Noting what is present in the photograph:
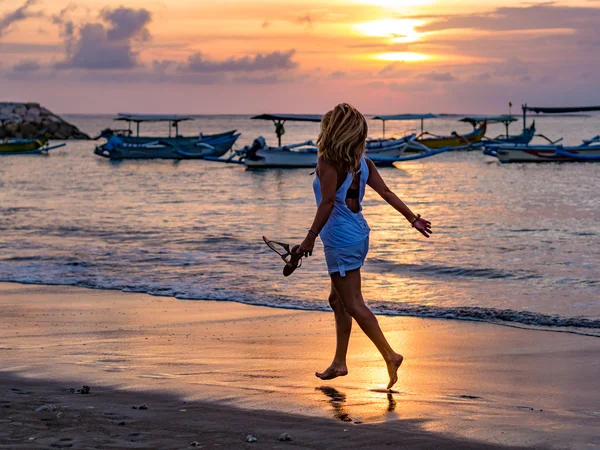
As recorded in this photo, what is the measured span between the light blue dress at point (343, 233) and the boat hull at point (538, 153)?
44019mm

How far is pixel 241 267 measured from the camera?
493 inches

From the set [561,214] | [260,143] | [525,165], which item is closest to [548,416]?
[561,214]

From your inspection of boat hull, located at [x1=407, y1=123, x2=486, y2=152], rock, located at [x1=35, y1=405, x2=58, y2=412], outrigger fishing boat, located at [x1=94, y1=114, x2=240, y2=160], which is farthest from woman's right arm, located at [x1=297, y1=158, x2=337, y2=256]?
boat hull, located at [x1=407, y1=123, x2=486, y2=152]

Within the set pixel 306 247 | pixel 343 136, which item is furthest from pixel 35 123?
pixel 343 136

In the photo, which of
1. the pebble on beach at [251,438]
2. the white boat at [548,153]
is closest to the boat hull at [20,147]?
the white boat at [548,153]

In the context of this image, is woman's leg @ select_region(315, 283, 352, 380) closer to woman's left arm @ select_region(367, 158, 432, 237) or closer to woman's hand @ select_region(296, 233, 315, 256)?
woman's hand @ select_region(296, 233, 315, 256)

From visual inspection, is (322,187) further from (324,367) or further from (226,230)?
(226,230)

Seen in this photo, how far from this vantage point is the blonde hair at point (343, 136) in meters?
4.82

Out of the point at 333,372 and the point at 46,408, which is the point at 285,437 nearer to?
the point at 46,408

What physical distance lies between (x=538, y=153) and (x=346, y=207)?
45645 millimetres

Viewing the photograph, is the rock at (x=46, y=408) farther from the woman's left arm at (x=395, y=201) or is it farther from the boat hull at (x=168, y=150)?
the boat hull at (x=168, y=150)

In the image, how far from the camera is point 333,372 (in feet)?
17.8

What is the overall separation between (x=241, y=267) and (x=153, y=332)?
17.0ft

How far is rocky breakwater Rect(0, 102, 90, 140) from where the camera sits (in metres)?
98.2
